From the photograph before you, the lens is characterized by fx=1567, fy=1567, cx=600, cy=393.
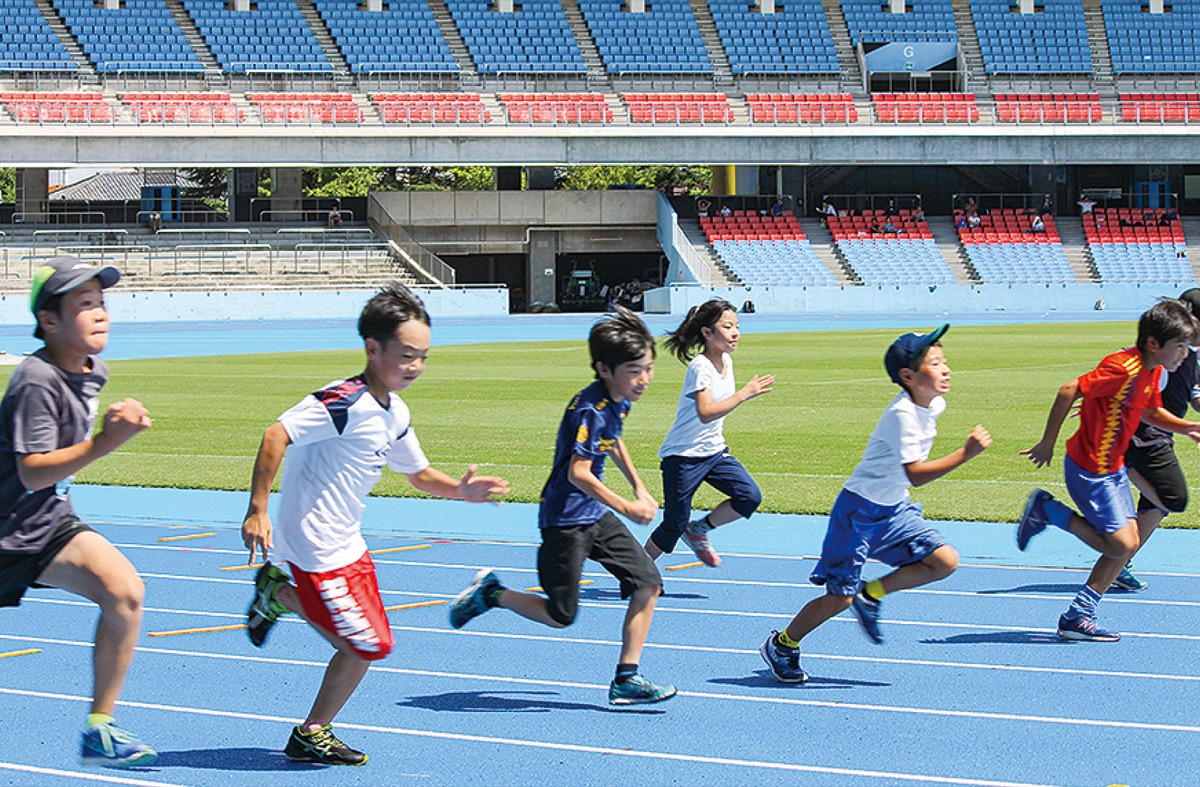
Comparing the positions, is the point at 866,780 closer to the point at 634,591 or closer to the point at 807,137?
the point at 634,591

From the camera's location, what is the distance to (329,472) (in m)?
5.36

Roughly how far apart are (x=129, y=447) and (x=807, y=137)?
137 ft

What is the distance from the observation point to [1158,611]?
812cm

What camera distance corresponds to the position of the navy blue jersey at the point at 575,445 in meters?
6.21

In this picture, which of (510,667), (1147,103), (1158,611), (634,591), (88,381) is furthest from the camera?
(1147,103)

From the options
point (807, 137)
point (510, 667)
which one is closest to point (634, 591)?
point (510, 667)

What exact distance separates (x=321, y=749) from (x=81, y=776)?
0.81 metres

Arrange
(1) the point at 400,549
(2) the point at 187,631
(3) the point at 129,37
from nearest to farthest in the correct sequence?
(2) the point at 187,631
(1) the point at 400,549
(3) the point at 129,37

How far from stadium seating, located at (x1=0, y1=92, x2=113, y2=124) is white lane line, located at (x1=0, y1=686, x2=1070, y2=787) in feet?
156

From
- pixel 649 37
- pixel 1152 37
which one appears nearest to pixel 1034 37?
pixel 1152 37

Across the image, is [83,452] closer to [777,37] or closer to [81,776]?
[81,776]

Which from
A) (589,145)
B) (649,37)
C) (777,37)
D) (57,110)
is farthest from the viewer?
(777,37)

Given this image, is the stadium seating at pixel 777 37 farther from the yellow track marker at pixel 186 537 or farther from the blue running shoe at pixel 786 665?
the blue running shoe at pixel 786 665

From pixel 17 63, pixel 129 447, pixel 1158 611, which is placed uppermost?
pixel 17 63
